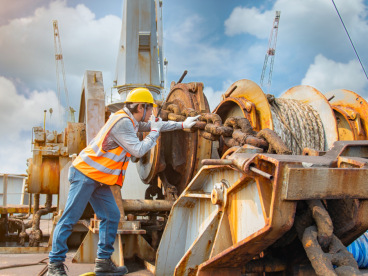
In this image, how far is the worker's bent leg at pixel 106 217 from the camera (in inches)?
140

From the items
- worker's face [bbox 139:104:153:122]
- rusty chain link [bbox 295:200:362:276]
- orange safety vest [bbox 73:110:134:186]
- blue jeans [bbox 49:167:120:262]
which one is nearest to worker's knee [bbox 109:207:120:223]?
blue jeans [bbox 49:167:120:262]

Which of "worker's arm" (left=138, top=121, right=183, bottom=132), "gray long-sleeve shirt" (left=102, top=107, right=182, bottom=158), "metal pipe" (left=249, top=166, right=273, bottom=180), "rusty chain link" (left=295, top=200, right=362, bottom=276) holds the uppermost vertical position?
"worker's arm" (left=138, top=121, right=183, bottom=132)

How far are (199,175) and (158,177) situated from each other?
2595 millimetres

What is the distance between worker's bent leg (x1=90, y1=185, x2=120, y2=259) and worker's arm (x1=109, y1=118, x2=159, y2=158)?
0.43 meters

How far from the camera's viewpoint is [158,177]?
570cm

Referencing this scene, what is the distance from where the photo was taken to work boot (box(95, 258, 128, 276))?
11.4 feet

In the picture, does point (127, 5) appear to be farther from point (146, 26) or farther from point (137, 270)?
point (137, 270)

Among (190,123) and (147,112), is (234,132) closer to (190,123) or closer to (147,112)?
(190,123)

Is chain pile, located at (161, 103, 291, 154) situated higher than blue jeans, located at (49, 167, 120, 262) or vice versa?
chain pile, located at (161, 103, 291, 154)

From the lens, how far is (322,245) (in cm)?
230

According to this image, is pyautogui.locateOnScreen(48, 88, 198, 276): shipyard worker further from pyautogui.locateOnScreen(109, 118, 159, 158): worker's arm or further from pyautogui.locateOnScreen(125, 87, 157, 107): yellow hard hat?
pyautogui.locateOnScreen(125, 87, 157, 107): yellow hard hat

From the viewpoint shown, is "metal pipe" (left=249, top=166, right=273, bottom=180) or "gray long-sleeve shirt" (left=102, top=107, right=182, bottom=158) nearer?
"metal pipe" (left=249, top=166, right=273, bottom=180)

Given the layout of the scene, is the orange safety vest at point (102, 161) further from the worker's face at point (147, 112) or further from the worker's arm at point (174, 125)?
the worker's arm at point (174, 125)

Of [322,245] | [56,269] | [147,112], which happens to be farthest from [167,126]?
[322,245]
